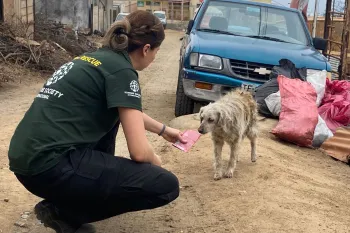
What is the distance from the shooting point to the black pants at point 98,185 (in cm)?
318

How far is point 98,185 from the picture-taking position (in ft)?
10.6

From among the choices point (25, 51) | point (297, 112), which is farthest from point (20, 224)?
point (25, 51)

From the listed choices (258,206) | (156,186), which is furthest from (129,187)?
(258,206)

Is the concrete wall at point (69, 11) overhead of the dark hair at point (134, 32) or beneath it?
beneath

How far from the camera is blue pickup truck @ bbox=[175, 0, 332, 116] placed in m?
7.72

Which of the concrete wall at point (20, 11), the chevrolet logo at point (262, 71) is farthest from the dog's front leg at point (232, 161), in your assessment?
the concrete wall at point (20, 11)

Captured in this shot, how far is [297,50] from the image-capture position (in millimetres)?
8195

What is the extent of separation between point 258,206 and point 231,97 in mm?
1477

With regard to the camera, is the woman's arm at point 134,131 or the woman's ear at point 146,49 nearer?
the woman's arm at point 134,131

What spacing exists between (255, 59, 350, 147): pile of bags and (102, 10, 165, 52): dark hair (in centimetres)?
410

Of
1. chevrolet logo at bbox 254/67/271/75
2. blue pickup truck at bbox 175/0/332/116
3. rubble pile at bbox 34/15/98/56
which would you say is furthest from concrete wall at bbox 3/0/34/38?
chevrolet logo at bbox 254/67/271/75

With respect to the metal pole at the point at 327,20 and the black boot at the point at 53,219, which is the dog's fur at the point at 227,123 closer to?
the black boot at the point at 53,219

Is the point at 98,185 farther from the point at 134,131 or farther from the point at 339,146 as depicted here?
the point at 339,146

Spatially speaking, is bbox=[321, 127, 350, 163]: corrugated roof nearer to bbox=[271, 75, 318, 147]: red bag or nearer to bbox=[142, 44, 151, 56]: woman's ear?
bbox=[271, 75, 318, 147]: red bag
